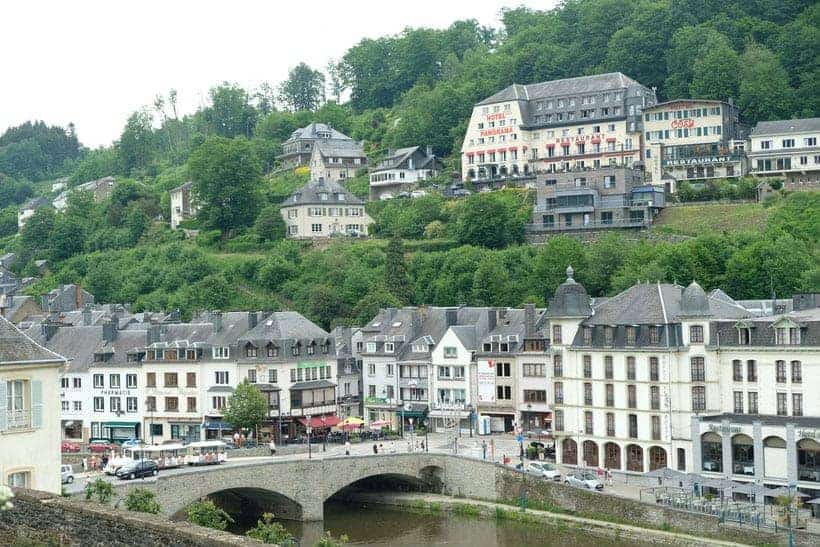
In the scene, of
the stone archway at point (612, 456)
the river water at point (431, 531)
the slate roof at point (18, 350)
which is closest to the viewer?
the slate roof at point (18, 350)

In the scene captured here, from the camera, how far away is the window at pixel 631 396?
5609cm

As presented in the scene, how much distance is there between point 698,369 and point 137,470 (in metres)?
23.5

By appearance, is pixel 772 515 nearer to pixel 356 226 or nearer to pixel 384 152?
pixel 356 226

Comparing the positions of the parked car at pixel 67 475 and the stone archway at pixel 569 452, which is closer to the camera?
the parked car at pixel 67 475

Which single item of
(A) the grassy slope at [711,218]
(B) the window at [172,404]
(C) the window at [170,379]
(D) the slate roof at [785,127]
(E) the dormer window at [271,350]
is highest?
(D) the slate roof at [785,127]

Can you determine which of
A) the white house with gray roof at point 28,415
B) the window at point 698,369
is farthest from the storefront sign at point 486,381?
the white house with gray roof at point 28,415

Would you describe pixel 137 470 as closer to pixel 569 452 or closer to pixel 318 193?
pixel 569 452

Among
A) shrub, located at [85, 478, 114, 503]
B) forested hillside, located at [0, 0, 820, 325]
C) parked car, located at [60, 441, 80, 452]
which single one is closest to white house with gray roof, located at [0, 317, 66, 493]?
shrub, located at [85, 478, 114, 503]

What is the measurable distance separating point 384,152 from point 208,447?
77.3 m

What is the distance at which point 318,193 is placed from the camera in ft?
373

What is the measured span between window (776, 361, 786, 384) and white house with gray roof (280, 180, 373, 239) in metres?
63.4

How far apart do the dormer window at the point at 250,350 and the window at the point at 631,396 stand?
22445mm

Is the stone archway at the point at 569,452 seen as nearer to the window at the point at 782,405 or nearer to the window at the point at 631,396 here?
the window at the point at 631,396

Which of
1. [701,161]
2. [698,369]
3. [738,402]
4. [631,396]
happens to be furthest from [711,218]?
[738,402]
